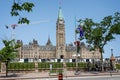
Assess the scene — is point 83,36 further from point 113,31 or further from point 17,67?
point 17,67

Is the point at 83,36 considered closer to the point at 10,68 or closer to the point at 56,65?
the point at 56,65

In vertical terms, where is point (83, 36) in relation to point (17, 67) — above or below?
above

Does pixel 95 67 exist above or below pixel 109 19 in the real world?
below

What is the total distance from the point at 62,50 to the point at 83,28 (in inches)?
5694

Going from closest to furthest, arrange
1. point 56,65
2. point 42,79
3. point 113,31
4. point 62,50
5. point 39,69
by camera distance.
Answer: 1. point 42,79
2. point 113,31
3. point 39,69
4. point 56,65
5. point 62,50

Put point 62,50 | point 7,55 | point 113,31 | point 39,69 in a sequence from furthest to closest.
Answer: point 62,50 → point 39,69 → point 113,31 → point 7,55

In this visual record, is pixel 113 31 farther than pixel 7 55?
Yes

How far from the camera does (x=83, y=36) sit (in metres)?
53.9

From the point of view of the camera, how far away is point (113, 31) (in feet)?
171

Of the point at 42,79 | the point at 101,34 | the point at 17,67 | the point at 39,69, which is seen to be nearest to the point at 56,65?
the point at 39,69

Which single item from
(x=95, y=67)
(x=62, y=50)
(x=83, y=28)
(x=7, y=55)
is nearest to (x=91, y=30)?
(x=83, y=28)

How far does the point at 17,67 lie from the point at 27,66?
2.39m

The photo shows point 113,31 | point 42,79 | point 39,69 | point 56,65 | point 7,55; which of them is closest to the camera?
point 42,79

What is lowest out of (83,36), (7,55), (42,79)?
(42,79)
